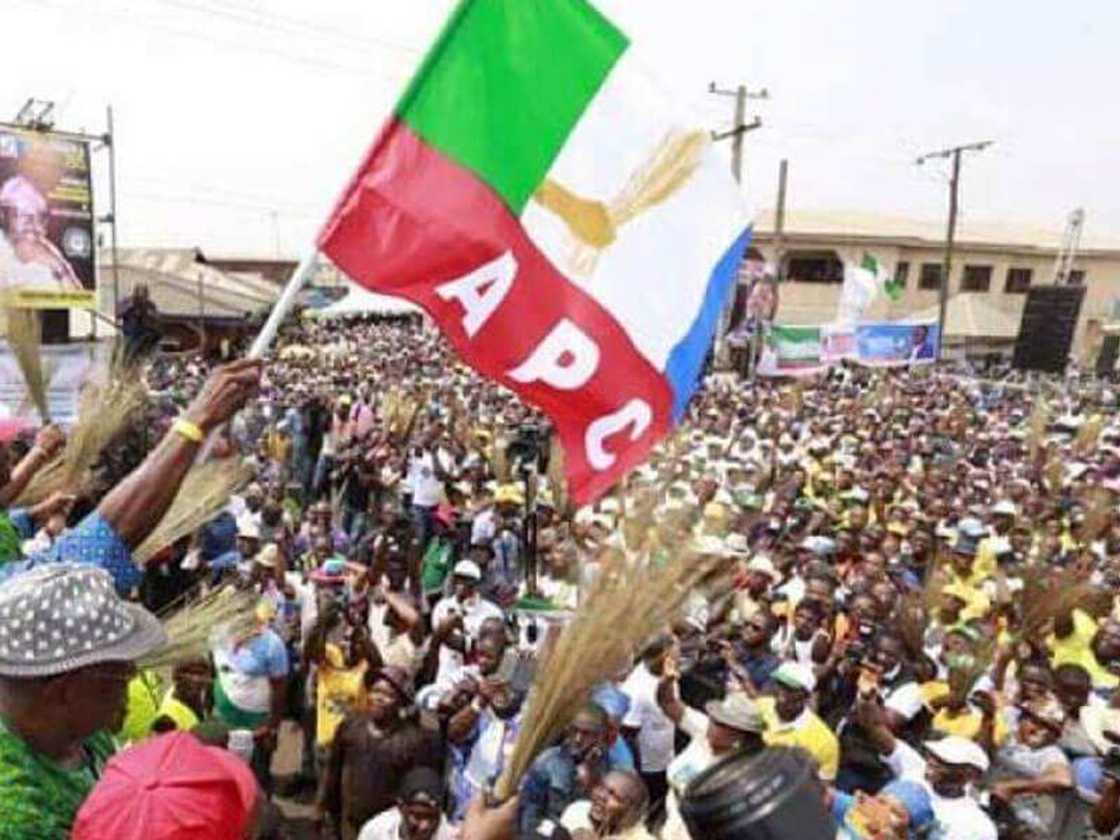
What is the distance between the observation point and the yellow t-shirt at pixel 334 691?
201 inches

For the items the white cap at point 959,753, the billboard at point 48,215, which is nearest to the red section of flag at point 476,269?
the white cap at point 959,753

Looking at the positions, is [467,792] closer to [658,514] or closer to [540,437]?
[658,514]

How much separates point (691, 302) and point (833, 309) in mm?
38829

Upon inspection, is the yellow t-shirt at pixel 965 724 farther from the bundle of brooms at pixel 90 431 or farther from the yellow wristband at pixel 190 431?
the bundle of brooms at pixel 90 431

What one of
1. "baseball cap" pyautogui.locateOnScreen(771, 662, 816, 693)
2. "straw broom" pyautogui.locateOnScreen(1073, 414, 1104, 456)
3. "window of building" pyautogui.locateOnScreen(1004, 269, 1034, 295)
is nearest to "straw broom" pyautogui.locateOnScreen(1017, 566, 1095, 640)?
"baseball cap" pyautogui.locateOnScreen(771, 662, 816, 693)

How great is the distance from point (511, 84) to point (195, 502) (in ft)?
8.37

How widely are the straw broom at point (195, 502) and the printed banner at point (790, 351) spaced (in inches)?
701

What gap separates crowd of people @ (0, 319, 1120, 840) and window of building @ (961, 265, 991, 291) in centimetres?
3447

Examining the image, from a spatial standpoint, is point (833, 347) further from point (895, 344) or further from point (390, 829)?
point (390, 829)

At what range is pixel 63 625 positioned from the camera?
164cm

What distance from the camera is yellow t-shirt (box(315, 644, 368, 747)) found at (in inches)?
201

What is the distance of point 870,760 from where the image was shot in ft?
14.2

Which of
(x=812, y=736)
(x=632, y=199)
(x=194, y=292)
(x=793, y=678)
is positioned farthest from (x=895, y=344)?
(x=632, y=199)

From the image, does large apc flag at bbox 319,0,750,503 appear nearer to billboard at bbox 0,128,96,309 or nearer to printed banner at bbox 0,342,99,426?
printed banner at bbox 0,342,99,426
